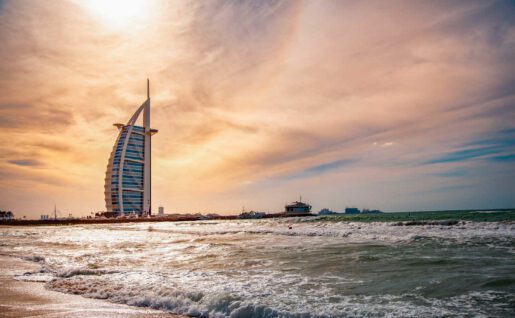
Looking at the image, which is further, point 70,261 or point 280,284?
point 70,261

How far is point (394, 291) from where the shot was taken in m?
7.63

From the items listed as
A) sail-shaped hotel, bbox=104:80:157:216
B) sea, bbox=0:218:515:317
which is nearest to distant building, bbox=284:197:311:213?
sail-shaped hotel, bbox=104:80:157:216

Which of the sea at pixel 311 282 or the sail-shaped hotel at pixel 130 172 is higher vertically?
the sail-shaped hotel at pixel 130 172

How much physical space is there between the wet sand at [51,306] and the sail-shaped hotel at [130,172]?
123 metres

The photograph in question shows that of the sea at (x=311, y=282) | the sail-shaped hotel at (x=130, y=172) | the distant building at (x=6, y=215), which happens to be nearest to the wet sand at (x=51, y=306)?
the sea at (x=311, y=282)

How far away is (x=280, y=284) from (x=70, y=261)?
975cm

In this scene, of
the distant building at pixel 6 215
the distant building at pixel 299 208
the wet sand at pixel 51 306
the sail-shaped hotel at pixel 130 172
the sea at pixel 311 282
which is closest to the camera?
the sea at pixel 311 282

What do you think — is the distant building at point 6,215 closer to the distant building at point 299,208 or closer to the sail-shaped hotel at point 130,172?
the sail-shaped hotel at point 130,172

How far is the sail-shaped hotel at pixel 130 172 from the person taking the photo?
12525cm

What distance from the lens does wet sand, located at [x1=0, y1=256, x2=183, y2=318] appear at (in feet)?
22.4

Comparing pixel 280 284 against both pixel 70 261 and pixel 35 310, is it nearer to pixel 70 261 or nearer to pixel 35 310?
pixel 35 310

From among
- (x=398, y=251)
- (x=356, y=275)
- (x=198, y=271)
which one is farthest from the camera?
(x=398, y=251)

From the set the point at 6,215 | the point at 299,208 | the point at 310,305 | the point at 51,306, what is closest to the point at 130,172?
the point at 6,215

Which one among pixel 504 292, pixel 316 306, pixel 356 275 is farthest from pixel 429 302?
pixel 356 275
